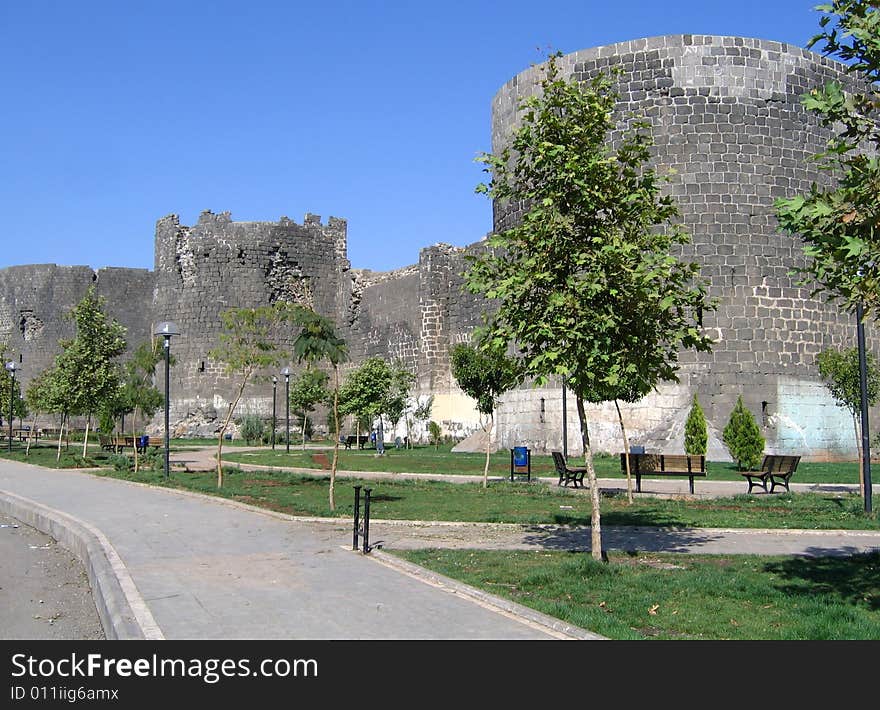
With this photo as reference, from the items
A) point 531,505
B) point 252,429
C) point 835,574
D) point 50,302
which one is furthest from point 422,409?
point 50,302

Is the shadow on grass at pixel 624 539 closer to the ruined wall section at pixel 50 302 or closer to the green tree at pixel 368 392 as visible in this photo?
the green tree at pixel 368 392

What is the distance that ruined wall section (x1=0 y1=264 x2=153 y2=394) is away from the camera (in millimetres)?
56188

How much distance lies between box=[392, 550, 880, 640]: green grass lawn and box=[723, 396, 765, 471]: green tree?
476 inches

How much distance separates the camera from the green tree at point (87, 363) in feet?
84.1

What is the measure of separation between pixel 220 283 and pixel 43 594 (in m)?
38.6

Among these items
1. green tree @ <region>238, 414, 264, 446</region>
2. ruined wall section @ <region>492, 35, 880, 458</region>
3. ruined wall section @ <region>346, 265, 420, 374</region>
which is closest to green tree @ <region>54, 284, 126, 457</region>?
ruined wall section @ <region>492, 35, 880, 458</region>

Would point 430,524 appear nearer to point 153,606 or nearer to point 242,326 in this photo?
point 153,606

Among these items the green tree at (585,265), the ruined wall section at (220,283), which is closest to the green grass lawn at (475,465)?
the green tree at (585,265)

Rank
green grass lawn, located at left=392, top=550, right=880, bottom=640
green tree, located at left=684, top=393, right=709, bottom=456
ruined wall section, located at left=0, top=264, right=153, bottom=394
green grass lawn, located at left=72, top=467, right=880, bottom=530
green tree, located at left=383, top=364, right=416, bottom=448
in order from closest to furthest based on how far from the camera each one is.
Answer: green grass lawn, located at left=392, top=550, right=880, bottom=640 → green grass lawn, located at left=72, top=467, right=880, bottom=530 → green tree, located at left=684, top=393, right=709, bottom=456 → green tree, located at left=383, top=364, right=416, bottom=448 → ruined wall section, located at left=0, top=264, right=153, bottom=394

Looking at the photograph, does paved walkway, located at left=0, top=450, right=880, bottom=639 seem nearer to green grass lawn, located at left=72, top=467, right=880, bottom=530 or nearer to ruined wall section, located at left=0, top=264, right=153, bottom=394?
green grass lawn, located at left=72, top=467, right=880, bottom=530

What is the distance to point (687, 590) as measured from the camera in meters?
7.47

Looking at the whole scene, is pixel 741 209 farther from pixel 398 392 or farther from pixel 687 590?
pixel 687 590
